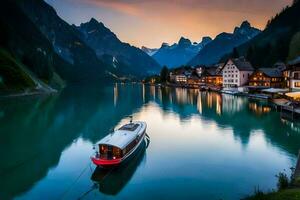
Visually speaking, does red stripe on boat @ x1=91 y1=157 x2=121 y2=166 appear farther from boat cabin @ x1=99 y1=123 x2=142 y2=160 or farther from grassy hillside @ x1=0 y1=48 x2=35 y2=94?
grassy hillside @ x1=0 y1=48 x2=35 y2=94

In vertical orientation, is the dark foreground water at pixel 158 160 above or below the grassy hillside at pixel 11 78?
below

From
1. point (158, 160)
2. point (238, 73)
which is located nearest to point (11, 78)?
point (158, 160)

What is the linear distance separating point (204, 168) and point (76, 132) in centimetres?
2872

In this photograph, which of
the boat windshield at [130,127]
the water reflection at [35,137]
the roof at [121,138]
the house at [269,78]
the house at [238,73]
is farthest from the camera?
the house at [238,73]

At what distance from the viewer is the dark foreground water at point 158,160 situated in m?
27.1

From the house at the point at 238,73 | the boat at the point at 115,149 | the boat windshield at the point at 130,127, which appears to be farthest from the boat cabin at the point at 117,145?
the house at the point at 238,73

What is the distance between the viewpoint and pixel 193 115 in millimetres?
72938

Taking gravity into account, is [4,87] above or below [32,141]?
above

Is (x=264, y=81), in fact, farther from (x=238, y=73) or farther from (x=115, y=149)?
(x=115, y=149)

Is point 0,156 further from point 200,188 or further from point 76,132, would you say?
point 200,188

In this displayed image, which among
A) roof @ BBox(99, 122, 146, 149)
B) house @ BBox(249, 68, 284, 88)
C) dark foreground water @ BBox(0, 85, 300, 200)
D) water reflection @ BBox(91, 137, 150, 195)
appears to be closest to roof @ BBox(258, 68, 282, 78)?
house @ BBox(249, 68, 284, 88)

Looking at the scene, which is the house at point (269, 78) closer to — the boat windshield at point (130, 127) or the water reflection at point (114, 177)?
the boat windshield at point (130, 127)

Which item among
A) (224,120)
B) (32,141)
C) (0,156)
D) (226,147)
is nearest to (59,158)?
(0,156)

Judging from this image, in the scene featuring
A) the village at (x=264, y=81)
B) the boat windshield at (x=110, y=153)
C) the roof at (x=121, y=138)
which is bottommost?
the boat windshield at (x=110, y=153)
